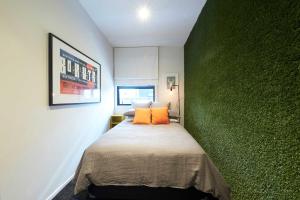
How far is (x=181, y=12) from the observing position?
275 cm

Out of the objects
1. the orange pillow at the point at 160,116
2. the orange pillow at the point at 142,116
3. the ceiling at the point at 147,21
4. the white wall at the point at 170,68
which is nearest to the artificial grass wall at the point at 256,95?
the ceiling at the point at 147,21

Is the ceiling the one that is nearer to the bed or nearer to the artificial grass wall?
the artificial grass wall

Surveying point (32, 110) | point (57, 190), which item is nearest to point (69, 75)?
point (32, 110)

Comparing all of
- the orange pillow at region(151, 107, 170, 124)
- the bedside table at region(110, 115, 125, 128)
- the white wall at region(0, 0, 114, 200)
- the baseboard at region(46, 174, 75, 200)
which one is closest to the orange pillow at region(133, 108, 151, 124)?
the orange pillow at region(151, 107, 170, 124)

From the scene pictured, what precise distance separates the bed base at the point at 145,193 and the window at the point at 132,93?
9.82 feet

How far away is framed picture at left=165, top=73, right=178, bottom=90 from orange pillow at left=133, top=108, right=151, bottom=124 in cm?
126

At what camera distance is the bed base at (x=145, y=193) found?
1613 millimetres

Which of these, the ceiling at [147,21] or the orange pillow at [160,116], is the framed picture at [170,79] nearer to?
the ceiling at [147,21]

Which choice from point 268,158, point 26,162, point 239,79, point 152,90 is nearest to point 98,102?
point 152,90

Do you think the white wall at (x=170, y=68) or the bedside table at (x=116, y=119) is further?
the white wall at (x=170, y=68)

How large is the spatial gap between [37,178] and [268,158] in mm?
1889

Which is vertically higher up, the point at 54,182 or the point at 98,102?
the point at 98,102

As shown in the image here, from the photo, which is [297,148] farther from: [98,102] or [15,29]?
[98,102]

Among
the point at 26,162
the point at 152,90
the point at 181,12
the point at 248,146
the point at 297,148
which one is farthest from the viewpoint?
the point at 152,90
